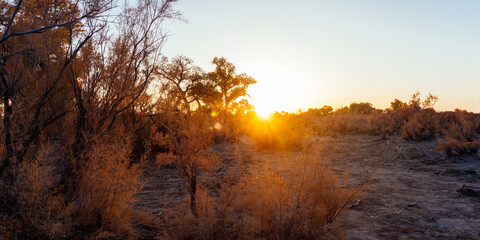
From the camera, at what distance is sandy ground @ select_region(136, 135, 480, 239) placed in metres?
4.01

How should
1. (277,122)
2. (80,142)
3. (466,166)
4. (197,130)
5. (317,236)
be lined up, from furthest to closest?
(277,122), (466,166), (80,142), (197,130), (317,236)

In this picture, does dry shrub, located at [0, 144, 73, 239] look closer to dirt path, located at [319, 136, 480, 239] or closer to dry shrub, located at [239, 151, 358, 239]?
dry shrub, located at [239, 151, 358, 239]

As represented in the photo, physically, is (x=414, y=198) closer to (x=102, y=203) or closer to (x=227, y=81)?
(x=102, y=203)

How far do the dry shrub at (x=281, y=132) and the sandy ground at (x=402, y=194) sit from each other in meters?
1.08

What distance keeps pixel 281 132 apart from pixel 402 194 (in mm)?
7299

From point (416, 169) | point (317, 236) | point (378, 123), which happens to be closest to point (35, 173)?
point (317, 236)

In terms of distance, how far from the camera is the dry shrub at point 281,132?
473 inches

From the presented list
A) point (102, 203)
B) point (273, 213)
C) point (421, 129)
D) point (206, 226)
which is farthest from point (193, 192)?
point (421, 129)

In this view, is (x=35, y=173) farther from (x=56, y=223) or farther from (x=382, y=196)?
(x=382, y=196)

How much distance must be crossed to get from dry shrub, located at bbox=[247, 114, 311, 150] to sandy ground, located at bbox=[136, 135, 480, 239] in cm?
108

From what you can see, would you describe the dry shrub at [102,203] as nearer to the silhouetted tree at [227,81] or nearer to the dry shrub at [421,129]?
the dry shrub at [421,129]

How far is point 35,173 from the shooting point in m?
3.77

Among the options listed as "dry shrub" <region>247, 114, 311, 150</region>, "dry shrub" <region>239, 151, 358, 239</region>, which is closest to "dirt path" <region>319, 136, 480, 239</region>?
"dry shrub" <region>239, 151, 358, 239</region>

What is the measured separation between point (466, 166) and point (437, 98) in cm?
967
